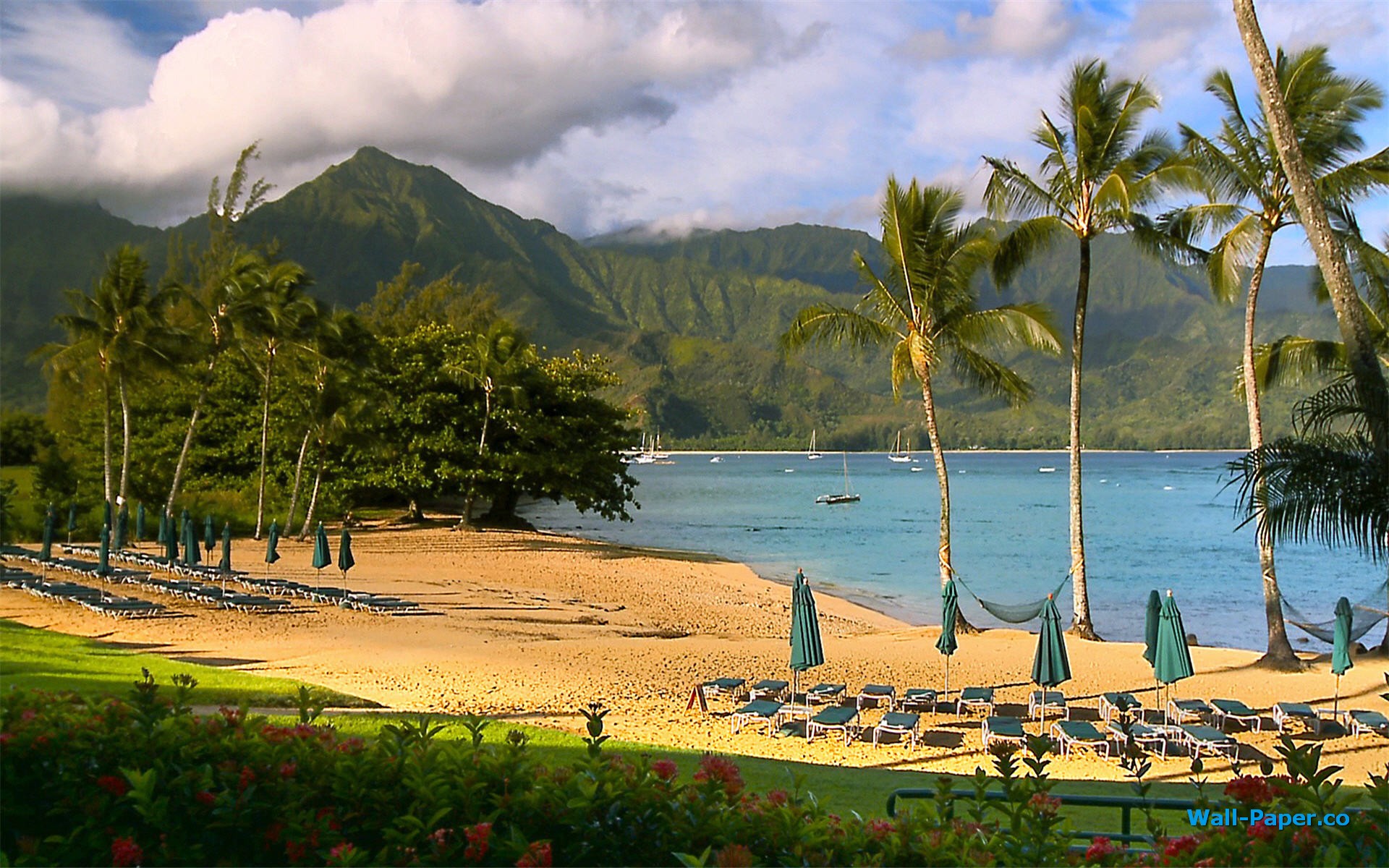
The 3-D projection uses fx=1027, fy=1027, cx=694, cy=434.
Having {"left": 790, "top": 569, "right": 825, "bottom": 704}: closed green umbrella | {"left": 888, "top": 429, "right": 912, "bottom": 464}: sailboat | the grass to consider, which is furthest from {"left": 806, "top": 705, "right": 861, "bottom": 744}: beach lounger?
{"left": 888, "top": 429, "right": 912, "bottom": 464}: sailboat

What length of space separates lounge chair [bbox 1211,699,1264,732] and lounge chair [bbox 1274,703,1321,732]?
189mm

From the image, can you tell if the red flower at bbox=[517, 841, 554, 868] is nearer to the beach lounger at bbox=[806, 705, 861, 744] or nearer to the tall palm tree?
the beach lounger at bbox=[806, 705, 861, 744]

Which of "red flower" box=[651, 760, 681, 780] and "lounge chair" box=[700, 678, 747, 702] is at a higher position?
"red flower" box=[651, 760, 681, 780]

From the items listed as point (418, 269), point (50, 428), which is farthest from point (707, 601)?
point (418, 269)

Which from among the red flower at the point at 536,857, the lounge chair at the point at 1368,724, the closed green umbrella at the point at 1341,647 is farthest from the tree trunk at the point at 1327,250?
the red flower at the point at 536,857

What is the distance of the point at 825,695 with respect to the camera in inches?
468

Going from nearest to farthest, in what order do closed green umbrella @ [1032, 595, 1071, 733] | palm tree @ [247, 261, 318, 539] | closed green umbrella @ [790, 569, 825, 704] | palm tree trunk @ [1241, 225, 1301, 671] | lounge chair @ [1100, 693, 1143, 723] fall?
closed green umbrella @ [1032, 595, 1071, 733], lounge chair @ [1100, 693, 1143, 723], closed green umbrella @ [790, 569, 825, 704], palm tree trunk @ [1241, 225, 1301, 671], palm tree @ [247, 261, 318, 539]

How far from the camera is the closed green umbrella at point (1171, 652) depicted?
10.9m

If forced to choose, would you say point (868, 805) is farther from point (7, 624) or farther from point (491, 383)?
point (491, 383)

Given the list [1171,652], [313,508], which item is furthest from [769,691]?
[313,508]

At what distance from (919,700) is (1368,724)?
4.64m

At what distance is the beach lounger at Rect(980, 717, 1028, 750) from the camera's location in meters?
9.87

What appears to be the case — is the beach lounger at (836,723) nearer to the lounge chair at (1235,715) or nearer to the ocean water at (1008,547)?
the lounge chair at (1235,715)

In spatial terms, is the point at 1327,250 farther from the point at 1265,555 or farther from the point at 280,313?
the point at 280,313
